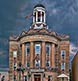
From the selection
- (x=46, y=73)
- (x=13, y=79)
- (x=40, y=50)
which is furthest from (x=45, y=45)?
(x=13, y=79)

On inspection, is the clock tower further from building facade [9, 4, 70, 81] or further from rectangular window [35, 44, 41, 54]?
rectangular window [35, 44, 41, 54]

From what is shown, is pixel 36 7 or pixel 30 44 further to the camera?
pixel 36 7

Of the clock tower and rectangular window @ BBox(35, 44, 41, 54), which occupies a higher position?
the clock tower

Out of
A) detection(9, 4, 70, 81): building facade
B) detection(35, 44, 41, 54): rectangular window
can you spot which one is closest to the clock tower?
detection(9, 4, 70, 81): building facade

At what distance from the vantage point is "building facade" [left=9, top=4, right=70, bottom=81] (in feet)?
241

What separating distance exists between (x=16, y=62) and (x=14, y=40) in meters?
5.50

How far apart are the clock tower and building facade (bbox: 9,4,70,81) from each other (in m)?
0.27

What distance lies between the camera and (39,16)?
8138 centimetres

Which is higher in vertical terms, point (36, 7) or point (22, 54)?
point (36, 7)

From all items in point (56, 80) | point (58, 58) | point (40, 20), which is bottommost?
point (56, 80)

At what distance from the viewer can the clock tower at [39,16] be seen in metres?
80.4

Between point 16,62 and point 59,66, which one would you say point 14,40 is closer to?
point 16,62

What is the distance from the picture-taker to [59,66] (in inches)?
3063

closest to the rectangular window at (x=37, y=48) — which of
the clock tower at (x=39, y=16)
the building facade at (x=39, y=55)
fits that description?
the building facade at (x=39, y=55)
